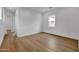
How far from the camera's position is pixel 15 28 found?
174cm

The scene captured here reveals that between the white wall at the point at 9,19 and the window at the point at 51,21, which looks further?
the window at the point at 51,21

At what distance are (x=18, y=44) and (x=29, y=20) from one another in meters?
0.48

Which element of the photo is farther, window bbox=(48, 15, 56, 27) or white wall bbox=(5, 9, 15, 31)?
window bbox=(48, 15, 56, 27)

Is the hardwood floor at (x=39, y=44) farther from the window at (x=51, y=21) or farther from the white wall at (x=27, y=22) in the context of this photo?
the window at (x=51, y=21)

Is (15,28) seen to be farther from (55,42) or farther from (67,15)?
(67,15)

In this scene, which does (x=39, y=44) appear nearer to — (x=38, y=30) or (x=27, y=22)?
(x=38, y=30)

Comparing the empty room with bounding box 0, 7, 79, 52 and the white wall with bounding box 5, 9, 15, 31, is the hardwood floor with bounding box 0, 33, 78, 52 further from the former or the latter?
the white wall with bounding box 5, 9, 15, 31

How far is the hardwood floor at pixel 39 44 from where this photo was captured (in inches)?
67.1

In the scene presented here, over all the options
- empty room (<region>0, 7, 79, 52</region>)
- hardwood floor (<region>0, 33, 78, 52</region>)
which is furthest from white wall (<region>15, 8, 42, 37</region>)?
hardwood floor (<region>0, 33, 78, 52</region>)

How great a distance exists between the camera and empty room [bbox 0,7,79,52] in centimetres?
170

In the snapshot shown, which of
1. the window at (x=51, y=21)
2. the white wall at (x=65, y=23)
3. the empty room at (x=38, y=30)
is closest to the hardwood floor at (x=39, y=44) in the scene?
the empty room at (x=38, y=30)

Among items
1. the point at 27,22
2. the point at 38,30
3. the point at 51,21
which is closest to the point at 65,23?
the point at 51,21

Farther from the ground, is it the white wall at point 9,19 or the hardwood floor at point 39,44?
the white wall at point 9,19

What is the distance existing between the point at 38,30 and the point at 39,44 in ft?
0.86
